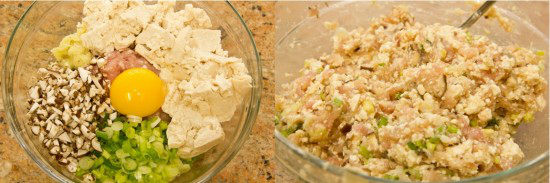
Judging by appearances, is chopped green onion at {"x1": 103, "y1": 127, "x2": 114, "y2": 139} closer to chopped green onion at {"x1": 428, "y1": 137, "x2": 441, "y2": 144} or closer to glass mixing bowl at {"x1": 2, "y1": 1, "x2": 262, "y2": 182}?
glass mixing bowl at {"x1": 2, "y1": 1, "x2": 262, "y2": 182}

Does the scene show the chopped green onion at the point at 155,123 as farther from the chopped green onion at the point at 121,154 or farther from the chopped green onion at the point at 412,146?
the chopped green onion at the point at 412,146

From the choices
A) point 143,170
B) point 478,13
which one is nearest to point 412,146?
point 478,13

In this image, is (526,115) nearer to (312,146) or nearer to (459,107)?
(459,107)

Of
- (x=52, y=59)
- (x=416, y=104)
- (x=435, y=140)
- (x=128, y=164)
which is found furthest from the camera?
(x=52, y=59)

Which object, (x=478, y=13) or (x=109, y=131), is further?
(x=478, y=13)

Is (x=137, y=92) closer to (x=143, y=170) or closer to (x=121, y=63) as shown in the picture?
(x=121, y=63)

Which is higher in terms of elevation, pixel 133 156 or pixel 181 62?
pixel 181 62

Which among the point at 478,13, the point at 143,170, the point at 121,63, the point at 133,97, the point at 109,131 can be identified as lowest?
the point at 143,170

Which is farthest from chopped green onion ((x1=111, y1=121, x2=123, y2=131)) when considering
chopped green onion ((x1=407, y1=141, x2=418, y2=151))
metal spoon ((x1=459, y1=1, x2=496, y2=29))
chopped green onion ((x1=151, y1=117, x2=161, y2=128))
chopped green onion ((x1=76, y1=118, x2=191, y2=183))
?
metal spoon ((x1=459, y1=1, x2=496, y2=29))
